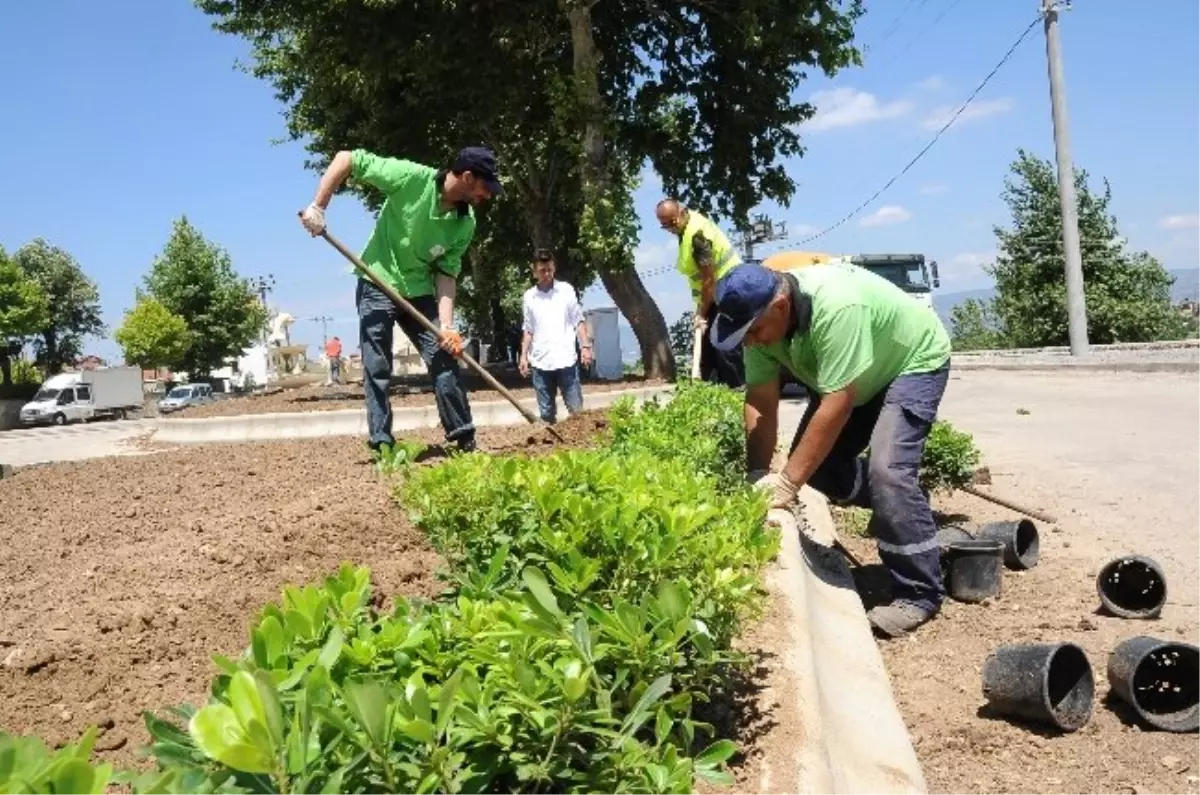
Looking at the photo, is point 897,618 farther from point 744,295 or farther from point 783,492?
point 744,295

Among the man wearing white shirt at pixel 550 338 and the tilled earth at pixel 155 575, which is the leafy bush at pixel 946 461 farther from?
the man wearing white shirt at pixel 550 338

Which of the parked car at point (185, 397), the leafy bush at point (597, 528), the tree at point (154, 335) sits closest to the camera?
the leafy bush at point (597, 528)

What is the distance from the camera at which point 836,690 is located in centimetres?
298

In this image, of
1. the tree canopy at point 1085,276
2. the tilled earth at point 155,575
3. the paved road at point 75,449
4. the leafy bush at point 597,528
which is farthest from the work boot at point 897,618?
the tree canopy at point 1085,276

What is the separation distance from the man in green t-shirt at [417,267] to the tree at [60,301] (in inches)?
2635

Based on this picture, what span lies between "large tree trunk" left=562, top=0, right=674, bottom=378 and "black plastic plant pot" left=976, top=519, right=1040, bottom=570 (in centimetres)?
1134

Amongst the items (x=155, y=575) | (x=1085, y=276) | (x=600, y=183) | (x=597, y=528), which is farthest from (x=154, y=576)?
(x=1085, y=276)

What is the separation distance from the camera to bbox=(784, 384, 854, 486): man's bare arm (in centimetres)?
396

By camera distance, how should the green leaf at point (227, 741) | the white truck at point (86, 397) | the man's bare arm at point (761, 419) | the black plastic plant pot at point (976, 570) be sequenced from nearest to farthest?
the green leaf at point (227, 741) → the man's bare arm at point (761, 419) → the black plastic plant pot at point (976, 570) → the white truck at point (86, 397)

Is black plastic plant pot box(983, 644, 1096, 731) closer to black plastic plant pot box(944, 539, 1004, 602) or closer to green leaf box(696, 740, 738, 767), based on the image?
black plastic plant pot box(944, 539, 1004, 602)

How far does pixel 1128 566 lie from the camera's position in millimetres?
4602

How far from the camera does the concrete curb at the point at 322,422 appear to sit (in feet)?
37.8

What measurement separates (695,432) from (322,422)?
7.79m

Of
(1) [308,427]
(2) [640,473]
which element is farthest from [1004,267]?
(2) [640,473]
